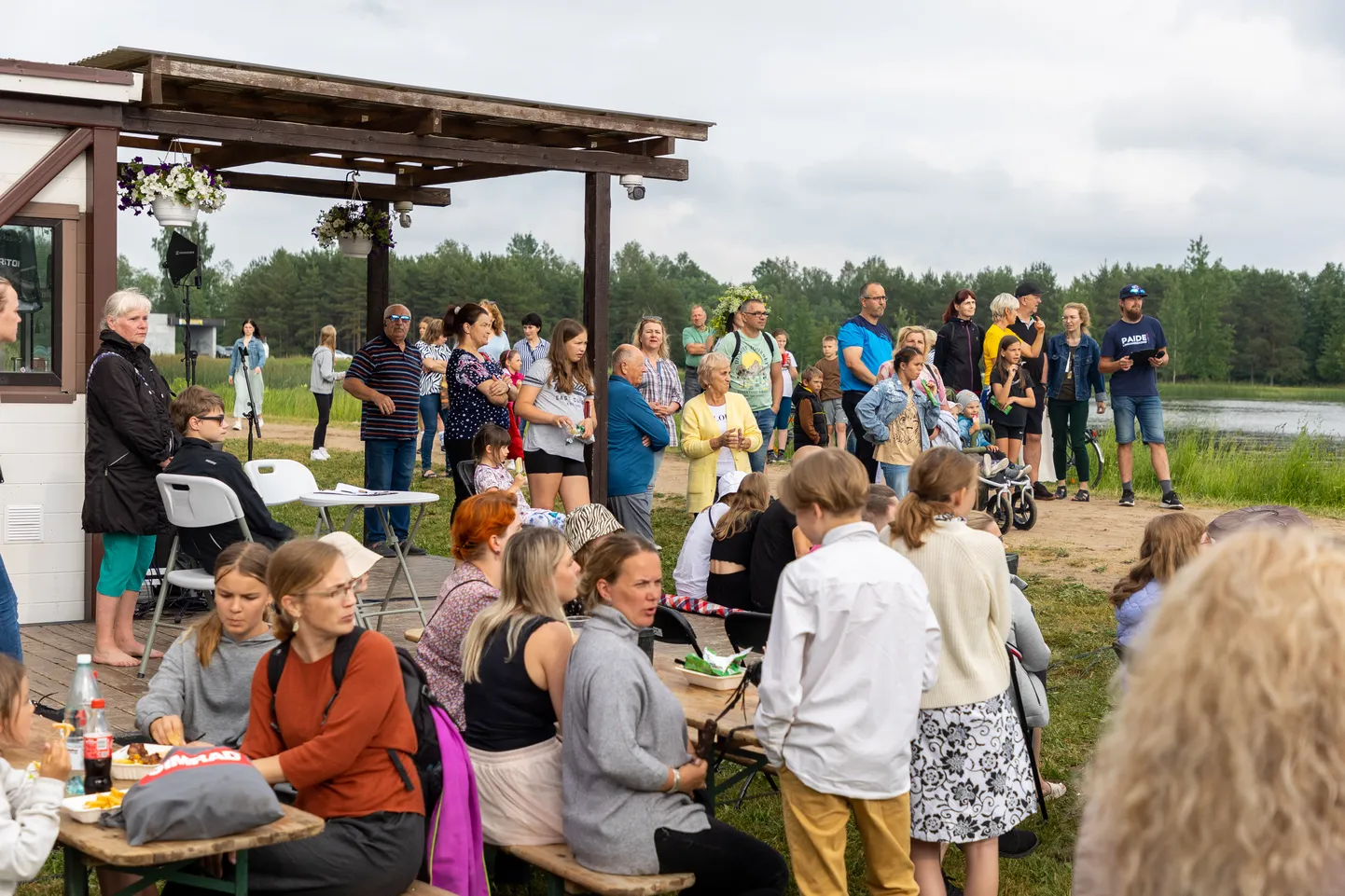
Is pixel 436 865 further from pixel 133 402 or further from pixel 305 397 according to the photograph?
A: pixel 305 397

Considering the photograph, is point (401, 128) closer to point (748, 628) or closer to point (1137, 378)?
point (748, 628)

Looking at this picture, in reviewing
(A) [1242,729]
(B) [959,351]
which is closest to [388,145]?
(B) [959,351]

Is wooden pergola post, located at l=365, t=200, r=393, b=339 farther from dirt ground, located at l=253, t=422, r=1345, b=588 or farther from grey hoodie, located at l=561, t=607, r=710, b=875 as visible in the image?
grey hoodie, located at l=561, t=607, r=710, b=875

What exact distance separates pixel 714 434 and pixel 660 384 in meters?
1.11

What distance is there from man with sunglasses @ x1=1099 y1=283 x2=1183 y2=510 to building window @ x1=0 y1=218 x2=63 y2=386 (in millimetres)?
8922

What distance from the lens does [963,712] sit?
4.07 meters

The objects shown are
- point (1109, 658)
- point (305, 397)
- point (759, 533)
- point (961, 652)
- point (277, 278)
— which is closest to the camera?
point (961, 652)

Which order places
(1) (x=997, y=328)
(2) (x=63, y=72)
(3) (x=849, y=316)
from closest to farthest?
(2) (x=63, y=72), (1) (x=997, y=328), (3) (x=849, y=316)

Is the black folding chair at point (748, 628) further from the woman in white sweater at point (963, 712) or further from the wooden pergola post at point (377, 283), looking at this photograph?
the wooden pergola post at point (377, 283)

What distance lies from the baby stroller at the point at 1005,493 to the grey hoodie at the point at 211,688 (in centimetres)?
801

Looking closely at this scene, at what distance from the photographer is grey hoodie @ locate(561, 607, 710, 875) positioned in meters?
3.66

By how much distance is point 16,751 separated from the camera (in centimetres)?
357

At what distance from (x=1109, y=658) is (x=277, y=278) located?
228ft

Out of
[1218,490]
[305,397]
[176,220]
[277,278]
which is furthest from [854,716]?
[277,278]
